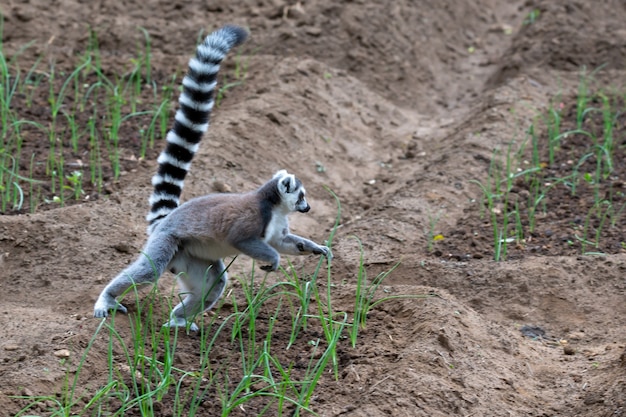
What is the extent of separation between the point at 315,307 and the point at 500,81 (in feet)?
19.9

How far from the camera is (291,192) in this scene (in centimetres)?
559

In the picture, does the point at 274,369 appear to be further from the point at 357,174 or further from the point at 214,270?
the point at 357,174

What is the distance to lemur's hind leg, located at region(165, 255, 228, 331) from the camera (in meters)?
5.63

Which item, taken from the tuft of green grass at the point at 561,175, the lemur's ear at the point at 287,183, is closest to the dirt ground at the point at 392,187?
the tuft of green grass at the point at 561,175

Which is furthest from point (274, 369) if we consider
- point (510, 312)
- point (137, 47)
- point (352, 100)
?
point (137, 47)

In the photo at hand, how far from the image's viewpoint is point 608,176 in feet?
27.2

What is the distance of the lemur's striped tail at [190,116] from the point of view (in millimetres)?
5816

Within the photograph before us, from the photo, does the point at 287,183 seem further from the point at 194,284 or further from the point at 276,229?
the point at 194,284

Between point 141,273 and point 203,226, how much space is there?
45cm

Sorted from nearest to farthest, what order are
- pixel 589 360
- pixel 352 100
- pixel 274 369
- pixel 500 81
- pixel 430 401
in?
pixel 430 401 < pixel 274 369 < pixel 589 360 < pixel 352 100 < pixel 500 81

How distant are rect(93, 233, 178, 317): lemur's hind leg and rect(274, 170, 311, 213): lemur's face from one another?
71cm

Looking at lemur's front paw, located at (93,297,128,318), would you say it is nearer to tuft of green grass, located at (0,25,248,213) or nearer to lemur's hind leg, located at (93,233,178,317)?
lemur's hind leg, located at (93,233,178,317)

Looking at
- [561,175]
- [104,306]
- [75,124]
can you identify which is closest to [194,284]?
[104,306]

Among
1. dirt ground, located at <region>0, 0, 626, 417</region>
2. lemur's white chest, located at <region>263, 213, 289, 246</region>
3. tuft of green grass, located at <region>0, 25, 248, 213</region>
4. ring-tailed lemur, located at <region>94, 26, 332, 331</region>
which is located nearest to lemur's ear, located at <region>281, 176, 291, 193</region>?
ring-tailed lemur, located at <region>94, 26, 332, 331</region>
